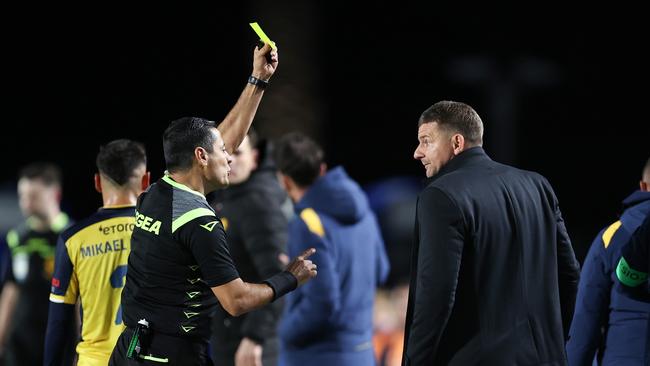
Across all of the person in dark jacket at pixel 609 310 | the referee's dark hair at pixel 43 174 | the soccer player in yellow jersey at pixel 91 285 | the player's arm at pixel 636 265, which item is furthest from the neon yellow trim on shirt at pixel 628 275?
the referee's dark hair at pixel 43 174

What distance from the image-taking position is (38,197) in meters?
7.97

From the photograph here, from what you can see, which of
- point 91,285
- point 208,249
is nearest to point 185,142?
point 208,249

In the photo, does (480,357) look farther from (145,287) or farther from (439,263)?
(145,287)

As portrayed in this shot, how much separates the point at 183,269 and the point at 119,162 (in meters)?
1.12

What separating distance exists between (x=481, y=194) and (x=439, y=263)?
38 centimetres

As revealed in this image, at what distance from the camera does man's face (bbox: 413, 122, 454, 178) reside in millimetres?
4438

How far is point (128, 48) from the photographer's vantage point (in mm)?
31891

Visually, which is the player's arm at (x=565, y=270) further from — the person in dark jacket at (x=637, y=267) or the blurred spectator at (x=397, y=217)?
the blurred spectator at (x=397, y=217)

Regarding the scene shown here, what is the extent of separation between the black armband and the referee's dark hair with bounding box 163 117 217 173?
2.12ft

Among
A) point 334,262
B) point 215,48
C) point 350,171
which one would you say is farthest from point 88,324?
point 215,48

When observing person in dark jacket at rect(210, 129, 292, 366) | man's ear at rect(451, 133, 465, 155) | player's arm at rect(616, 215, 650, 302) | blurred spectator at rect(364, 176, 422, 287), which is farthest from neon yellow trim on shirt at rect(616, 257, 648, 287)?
blurred spectator at rect(364, 176, 422, 287)

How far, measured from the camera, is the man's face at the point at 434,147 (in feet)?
14.6

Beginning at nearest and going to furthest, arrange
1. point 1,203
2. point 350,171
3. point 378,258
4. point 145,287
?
point 145,287
point 378,258
point 1,203
point 350,171

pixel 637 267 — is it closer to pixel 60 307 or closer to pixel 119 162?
pixel 119 162
